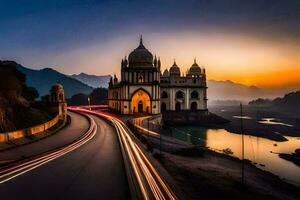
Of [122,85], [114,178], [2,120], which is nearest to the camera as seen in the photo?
[114,178]

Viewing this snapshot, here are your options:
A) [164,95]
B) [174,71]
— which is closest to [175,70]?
[174,71]

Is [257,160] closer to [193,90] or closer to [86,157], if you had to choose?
[86,157]

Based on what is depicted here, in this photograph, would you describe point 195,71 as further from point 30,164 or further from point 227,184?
point 30,164

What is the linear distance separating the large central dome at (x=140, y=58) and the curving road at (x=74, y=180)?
6000 centimetres

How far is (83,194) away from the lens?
687 inches

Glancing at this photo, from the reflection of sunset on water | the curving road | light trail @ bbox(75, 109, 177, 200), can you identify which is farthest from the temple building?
the curving road

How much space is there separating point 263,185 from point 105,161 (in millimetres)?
19237

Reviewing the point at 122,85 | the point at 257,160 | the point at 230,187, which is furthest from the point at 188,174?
the point at 122,85

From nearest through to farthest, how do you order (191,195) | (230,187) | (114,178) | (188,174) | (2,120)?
1. (191,195)
2. (114,178)
3. (230,187)
4. (188,174)
5. (2,120)

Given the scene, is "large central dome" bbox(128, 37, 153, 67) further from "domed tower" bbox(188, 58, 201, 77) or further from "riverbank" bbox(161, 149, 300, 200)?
"riverbank" bbox(161, 149, 300, 200)

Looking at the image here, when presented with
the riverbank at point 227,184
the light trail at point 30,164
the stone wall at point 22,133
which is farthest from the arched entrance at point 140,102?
the light trail at point 30,164

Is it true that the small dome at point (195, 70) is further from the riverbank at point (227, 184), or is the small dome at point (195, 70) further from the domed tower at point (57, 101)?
the riverbank at point (227, 184)

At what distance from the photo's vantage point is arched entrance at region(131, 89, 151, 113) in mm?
85000

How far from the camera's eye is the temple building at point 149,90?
272 ft
